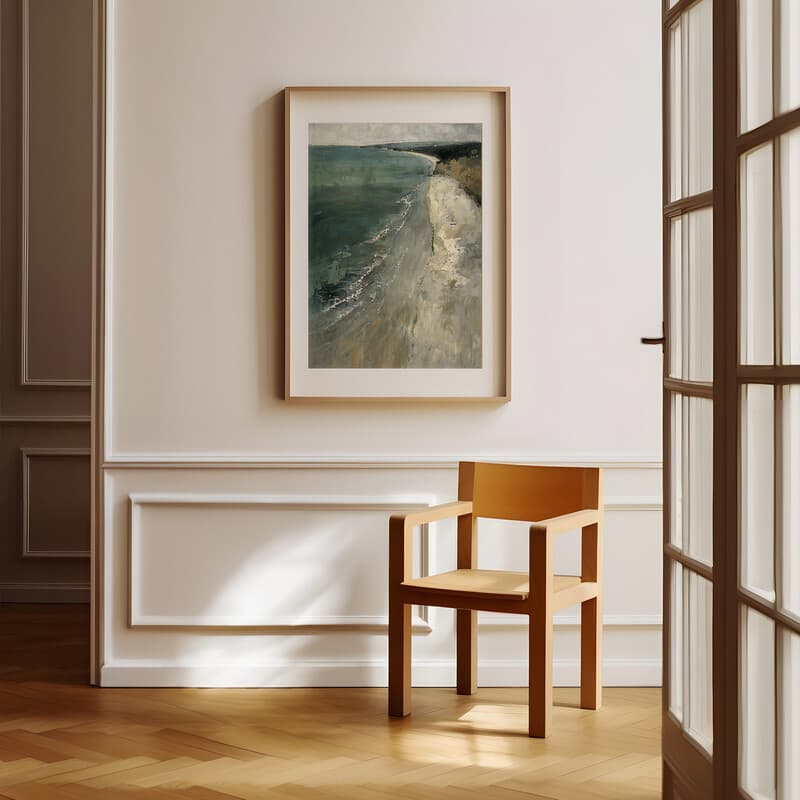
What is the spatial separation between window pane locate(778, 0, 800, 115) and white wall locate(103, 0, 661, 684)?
74.9 inches

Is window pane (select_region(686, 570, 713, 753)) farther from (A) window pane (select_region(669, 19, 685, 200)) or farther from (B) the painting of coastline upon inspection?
(B) the painting of coastline

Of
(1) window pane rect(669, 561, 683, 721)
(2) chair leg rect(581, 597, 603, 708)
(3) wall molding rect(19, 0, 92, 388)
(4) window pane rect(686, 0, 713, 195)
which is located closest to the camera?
(4) window pane rect(686, 0, 713, 195)

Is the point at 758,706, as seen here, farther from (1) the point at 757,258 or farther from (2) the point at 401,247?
(2) the point at 401,247

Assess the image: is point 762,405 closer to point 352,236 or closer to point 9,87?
point 352,236

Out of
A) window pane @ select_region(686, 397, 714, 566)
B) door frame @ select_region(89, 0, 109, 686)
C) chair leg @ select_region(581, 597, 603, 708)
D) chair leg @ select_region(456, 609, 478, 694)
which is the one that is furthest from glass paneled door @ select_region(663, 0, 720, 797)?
door frame @ select_region(89, 0, 109, 686)

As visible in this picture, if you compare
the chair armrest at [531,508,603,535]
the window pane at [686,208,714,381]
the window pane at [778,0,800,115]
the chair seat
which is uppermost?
the window pane at [778,0,800,115]

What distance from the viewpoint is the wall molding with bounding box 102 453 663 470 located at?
11.7ft

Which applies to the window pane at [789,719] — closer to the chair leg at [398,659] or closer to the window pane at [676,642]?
the window pane at [676,642]

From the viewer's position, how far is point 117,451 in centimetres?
358

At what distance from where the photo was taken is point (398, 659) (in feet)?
10.5

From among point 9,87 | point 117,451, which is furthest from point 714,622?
point 9,87

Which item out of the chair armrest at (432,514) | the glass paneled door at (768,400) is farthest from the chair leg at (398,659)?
the glass paneled door at (768,400)

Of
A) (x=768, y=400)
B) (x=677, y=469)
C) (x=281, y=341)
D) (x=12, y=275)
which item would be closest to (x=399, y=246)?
(x=281, y=341)

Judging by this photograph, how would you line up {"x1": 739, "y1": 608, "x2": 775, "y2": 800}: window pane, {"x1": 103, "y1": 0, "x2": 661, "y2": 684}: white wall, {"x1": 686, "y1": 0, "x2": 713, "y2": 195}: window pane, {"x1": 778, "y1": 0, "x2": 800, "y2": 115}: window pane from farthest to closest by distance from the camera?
{"x1": 103, "y1": 0, "x2": 661, "y2": 684}: white wall, {"x1": 686, "y1": 0, "x2": 713, "y2": 195}: window pane, {"x1": 739, "y1": 608, "x2": 775, "y2": 800}: window pane, {"x1": 778, "y1": 0, "x2": 800, "y2": 115}: window pane
